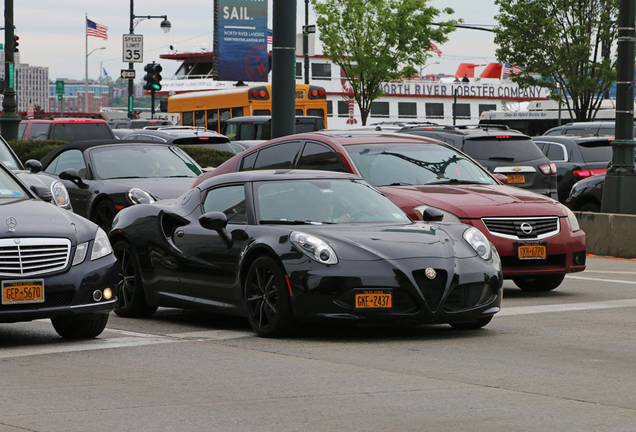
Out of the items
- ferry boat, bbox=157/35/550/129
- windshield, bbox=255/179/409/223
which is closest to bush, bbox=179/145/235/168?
windshield, bbox=255/179/409/223

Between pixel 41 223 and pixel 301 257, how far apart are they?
1966 millimetres

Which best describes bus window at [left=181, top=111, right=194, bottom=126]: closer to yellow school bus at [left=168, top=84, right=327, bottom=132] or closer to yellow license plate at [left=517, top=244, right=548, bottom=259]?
yellow school bus at [left=168, top=84, right=327, bottom=132]

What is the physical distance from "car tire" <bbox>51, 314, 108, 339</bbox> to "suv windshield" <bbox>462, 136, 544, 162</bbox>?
10121 millimetres

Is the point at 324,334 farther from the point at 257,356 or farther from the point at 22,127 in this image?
the point at 22,127

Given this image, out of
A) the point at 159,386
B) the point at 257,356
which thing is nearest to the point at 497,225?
the point at 257,356

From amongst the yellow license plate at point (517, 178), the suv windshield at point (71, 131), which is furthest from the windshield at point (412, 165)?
the suv windshield at point (71, 131)

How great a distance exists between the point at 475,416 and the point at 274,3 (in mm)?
11562

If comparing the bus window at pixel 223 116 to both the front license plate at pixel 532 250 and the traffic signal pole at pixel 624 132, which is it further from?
the front license plate at pixel 532 250

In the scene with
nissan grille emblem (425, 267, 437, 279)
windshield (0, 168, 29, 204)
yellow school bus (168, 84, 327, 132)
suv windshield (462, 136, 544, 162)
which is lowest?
nissan grille emblem (425, 267, 437, 279)

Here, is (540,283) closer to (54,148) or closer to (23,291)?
(23,291)

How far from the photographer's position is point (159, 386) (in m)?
6.38

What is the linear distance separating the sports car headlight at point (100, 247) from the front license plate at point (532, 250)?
4.47 meters

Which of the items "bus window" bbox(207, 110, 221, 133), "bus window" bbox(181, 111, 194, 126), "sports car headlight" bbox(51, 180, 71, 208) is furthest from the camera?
"bus window" bbox(181, 111, 194, 126)

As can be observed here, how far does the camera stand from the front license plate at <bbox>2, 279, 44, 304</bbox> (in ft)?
25.1
